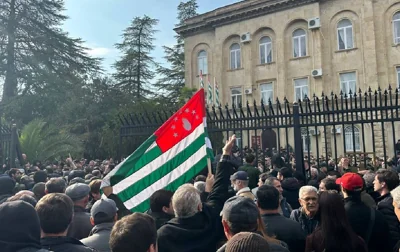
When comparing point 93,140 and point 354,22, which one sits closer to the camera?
point 354,22

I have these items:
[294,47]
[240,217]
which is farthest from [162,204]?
[294,47]

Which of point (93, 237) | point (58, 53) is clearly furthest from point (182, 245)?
point (58, 53)

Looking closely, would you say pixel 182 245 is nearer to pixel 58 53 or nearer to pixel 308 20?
pixel 308 20

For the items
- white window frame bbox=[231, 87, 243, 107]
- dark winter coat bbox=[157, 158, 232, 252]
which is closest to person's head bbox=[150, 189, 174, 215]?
dark winter coat bbox=[157, 158, 232, 252]

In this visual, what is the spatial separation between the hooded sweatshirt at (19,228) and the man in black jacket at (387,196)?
3404mm

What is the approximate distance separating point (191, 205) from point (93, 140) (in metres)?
23.6

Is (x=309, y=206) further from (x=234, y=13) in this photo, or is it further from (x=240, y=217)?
(x=234, y=13)

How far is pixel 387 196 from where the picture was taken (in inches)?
167

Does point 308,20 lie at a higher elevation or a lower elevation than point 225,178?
higher

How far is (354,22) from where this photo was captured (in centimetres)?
2348

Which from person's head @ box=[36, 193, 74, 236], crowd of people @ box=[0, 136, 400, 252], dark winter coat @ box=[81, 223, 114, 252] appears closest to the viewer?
crowd of people @ box=[0, 136, 400, 252]

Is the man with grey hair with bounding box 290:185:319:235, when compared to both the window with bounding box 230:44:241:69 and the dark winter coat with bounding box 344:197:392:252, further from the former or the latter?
the window with bounding box 230:44:241:69

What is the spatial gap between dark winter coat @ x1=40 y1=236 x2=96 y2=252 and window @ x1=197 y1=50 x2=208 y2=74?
27.5 m

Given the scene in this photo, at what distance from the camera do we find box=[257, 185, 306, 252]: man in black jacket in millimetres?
3129
